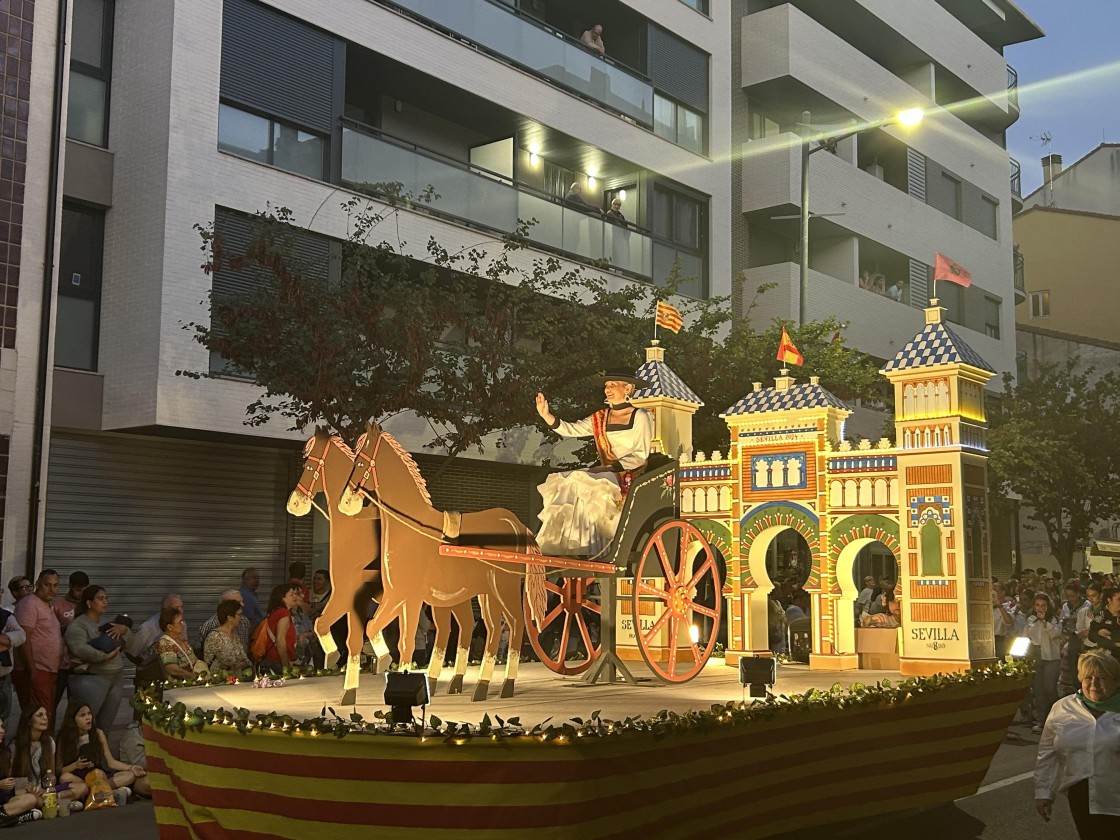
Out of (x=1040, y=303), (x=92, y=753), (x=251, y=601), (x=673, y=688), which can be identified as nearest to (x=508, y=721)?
(x=673, y=688)

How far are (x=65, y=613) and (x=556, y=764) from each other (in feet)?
25.8

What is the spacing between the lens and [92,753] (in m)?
11.3

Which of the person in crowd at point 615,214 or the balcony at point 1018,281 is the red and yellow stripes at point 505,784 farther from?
the balcony at point 1018,281

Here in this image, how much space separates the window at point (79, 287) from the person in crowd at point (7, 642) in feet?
25.9

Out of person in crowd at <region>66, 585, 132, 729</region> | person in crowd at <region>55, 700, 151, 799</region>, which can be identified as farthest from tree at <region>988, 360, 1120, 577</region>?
person in crowd at <region>55, 700, 151, 799</region>

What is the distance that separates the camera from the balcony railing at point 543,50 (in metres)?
23.3

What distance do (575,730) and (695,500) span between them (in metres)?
7.89

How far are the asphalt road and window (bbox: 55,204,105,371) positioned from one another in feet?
31.2

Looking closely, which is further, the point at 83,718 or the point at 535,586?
the point at 83,718

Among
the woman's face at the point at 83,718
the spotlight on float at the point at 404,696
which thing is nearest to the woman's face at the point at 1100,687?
the spotlight on float at the point at 404,696

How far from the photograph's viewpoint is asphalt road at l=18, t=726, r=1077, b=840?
32.1 ft

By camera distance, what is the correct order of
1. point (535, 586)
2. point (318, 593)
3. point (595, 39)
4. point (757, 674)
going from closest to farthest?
point (757, 674), point (535, 586), point (318, 593), point (595, 39)

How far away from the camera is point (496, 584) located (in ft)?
32.0

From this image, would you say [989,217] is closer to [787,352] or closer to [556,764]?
[787,352]
